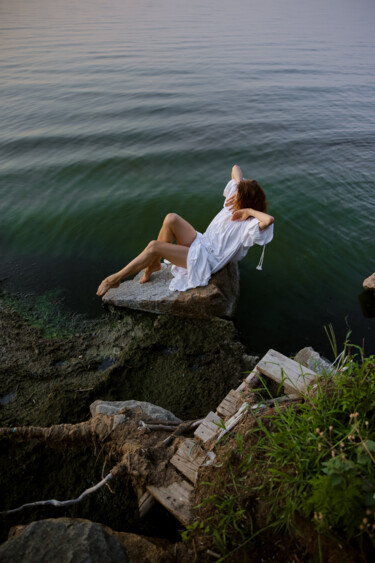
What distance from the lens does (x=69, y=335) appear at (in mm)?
4453

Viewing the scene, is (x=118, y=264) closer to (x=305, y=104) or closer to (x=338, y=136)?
(x=338, y=136)

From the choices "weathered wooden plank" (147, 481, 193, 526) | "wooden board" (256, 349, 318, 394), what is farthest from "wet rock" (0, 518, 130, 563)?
"wooden board" (256, 349, 318, 394)

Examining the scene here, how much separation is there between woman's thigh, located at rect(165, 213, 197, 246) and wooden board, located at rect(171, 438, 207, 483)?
265 cm

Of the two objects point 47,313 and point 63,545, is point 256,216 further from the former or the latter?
point 63,545

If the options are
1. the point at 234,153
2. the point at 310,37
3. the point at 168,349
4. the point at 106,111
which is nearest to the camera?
the point at 168,349

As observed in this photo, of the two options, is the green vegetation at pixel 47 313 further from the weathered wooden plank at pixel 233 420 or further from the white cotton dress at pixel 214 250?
the weathered wooden plank at pixel 233 420

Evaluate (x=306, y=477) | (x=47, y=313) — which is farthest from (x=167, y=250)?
(x=306, y=477)

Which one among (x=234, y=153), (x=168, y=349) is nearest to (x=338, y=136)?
(x=234, y=153)

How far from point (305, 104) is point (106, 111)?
736cm

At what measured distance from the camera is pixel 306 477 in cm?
186

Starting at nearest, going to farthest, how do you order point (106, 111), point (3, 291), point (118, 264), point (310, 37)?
point (3, 291)
point (118, 264)
point (106, 111)
point (310, 37)

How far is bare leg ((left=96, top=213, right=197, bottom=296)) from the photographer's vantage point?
435cm

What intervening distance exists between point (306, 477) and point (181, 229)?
A: 3239 mm

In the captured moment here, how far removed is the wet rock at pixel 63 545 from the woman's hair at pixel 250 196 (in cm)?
358
